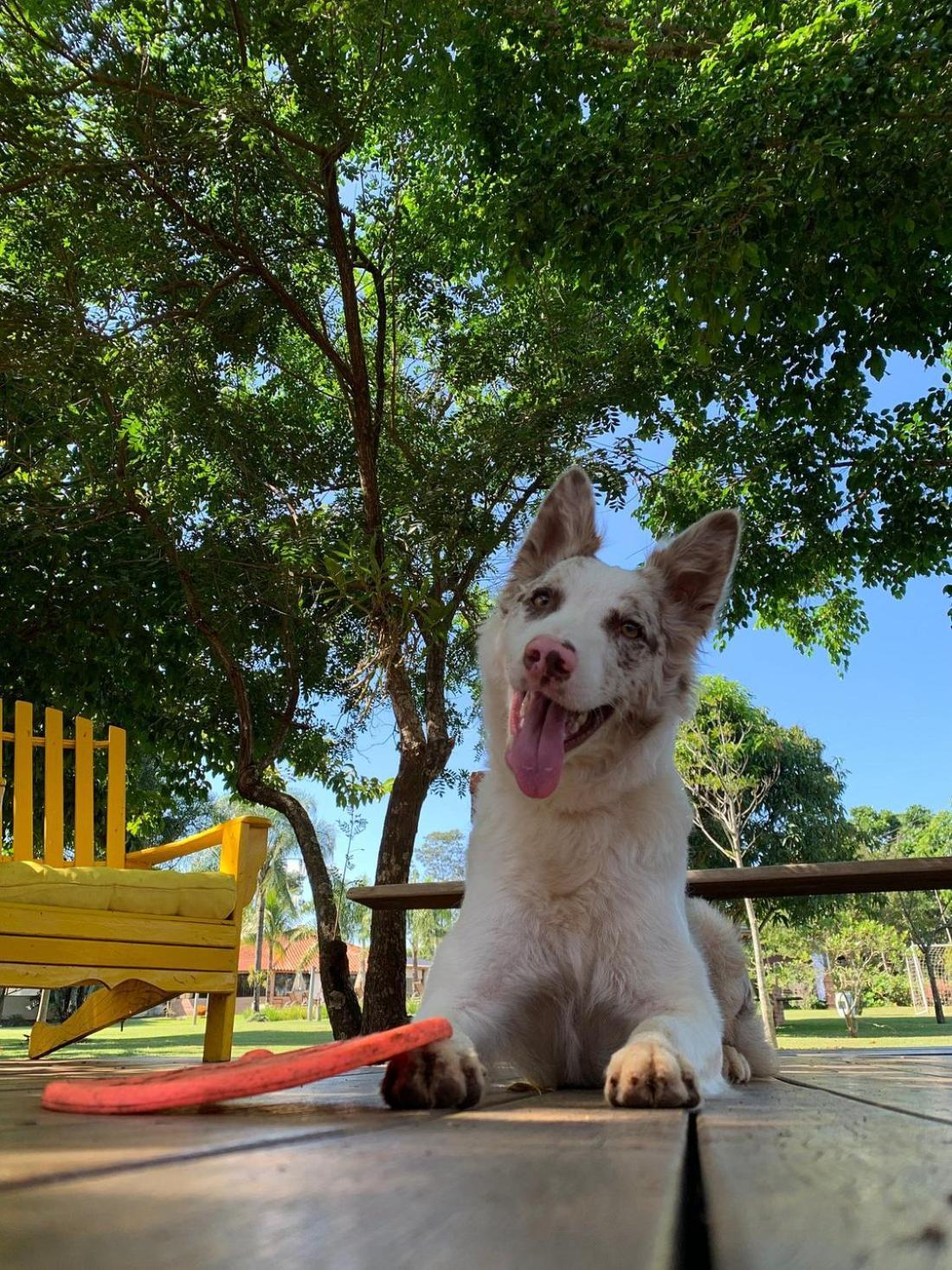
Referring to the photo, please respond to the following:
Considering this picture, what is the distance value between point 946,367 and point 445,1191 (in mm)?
12212

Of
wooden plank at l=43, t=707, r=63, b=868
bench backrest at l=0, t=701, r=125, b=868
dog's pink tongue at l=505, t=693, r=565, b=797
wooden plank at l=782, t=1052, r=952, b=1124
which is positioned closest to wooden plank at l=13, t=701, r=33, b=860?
bench backrest at l=0, t=701, r=125, b=868

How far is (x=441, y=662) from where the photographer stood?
440 inches

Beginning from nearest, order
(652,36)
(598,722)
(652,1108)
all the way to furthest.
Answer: (652,1108) < (598,722) < (652,36)

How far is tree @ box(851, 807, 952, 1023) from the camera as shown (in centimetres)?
4834

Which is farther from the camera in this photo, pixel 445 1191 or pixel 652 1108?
pixel 652 1108

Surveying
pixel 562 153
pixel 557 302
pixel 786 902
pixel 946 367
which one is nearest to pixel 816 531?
pixel 946 367

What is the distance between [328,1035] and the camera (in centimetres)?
3688

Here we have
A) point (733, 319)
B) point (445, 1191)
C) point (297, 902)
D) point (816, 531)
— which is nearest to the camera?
point (445, 1191)

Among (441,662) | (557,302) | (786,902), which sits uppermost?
(557,302)

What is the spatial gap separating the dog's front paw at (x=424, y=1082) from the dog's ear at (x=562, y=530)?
5.50ft

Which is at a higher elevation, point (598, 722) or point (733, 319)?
point (733, 319)

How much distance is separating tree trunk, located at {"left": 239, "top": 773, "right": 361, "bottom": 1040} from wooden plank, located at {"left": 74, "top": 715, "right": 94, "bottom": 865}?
3.51 m

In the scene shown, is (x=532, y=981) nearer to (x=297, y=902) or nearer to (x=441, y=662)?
(x=441, y=662)

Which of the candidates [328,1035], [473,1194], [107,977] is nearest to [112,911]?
[107,977]
